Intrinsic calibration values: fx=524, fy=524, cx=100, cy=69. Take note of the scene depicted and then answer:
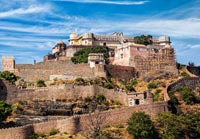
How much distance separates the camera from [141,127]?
204 ft

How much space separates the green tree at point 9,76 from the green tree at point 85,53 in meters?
14.0

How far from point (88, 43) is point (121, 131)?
130ft

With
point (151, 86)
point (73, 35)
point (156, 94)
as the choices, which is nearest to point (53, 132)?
point (156, 94)

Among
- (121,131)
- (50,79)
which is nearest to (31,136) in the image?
(121,131)

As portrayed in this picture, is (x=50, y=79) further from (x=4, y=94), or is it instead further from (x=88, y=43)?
(x=88, y=43)

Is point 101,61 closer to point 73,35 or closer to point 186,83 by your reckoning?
point 186,83

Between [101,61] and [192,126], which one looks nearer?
[192,126]

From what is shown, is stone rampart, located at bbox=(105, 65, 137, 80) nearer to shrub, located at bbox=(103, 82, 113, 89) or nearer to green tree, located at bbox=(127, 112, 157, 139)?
shrub, located at bbox=(103, 82, 113, 89)

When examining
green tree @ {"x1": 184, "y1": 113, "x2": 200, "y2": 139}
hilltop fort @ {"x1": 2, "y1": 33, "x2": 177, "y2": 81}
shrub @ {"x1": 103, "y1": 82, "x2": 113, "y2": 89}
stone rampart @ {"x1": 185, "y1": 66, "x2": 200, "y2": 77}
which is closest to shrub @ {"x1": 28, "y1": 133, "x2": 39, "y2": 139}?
green tree @ {"x1": 184, "y1": 113, "x2": 200, "y2": 139}

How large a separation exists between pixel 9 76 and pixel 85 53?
18.2 meters

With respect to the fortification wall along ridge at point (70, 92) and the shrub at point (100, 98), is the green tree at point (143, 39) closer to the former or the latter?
the fortification wall along ridge at point (70, 92)

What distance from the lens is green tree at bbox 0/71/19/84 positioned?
7736cm

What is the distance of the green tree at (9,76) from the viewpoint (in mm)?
77363

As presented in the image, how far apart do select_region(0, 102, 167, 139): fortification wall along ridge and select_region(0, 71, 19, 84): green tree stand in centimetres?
1904
